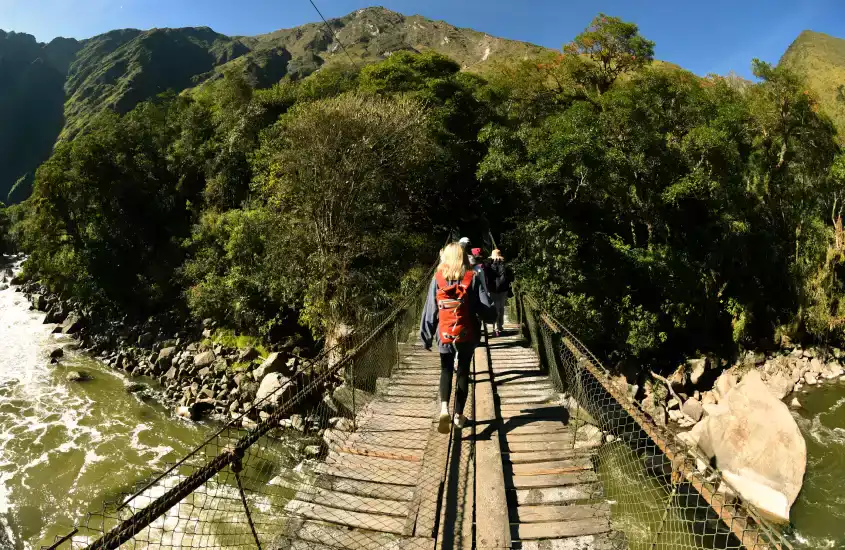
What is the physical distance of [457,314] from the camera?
9.52ft

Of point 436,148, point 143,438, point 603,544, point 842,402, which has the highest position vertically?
point 436,148

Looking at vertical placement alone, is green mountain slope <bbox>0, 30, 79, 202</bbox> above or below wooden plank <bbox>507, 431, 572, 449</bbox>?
above

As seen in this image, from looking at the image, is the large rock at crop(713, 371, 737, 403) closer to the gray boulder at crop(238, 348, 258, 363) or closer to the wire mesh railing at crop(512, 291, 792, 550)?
the wire mesh railing at crop(512, 291, 792, 550)

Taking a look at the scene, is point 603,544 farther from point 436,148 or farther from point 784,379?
point 784,379

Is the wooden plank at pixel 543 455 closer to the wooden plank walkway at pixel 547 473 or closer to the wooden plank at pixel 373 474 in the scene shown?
the wooden plank walkway at pixel 547 473

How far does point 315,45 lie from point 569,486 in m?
77.0

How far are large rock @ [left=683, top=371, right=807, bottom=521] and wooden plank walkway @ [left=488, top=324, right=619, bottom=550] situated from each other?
19.2 feet

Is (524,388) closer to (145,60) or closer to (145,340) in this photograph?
(145,340)

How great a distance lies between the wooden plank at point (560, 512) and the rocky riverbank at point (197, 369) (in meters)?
4.76

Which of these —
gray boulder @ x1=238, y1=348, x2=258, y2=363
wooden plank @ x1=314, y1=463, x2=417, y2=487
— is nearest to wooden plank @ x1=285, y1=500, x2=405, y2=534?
wooden plank @ x1=314, y1=463, x2=417, y2=487

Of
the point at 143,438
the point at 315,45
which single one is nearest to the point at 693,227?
the point at 143,438

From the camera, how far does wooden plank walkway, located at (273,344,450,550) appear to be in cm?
225

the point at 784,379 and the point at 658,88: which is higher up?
the point at 658,88

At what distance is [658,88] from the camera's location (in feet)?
42.8
